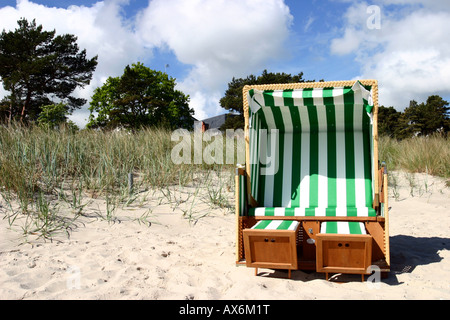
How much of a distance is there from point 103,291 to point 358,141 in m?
3.05

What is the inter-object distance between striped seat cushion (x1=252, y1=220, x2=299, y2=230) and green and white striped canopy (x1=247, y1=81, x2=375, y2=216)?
1.50ft

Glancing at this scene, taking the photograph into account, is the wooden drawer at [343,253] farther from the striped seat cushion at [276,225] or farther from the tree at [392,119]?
the tree at [392,119]

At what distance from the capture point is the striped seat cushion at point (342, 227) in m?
3.12

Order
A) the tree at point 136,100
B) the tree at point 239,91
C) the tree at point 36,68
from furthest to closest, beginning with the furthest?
the tree at point 239,91 < the tree at point 136,100 < the tree at point 36,68

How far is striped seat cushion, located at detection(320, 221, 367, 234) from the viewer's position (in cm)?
312

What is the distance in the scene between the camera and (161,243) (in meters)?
4.11

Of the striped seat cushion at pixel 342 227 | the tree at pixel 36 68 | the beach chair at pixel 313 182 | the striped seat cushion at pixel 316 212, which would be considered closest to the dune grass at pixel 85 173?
the beach chair at pixel 313 182

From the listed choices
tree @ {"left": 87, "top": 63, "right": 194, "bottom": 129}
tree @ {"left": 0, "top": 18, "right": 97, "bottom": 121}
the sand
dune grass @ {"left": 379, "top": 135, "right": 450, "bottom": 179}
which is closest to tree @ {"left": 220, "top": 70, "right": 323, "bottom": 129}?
tree @ {"left": 87, "top": 63, "right": 194, "bottom": 129}

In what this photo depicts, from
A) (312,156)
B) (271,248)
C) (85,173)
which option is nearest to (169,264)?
(271,248)

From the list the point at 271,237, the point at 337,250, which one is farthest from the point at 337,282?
the point at 271,237

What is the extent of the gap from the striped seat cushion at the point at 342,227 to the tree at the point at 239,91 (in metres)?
28.4

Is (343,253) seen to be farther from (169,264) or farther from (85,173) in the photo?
(85,173)

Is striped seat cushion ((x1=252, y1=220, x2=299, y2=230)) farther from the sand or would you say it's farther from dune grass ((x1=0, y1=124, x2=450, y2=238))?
dune grass ((x1=0, y1=124, x2=450, y2=238))
